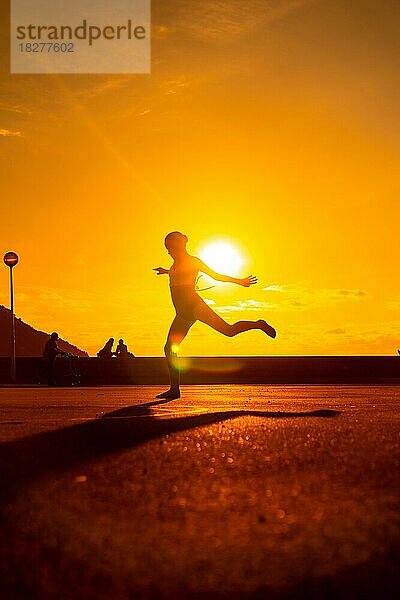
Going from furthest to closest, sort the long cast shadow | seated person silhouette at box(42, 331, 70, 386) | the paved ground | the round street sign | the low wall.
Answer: the round street sign, the low wall, seated person silhouette at box(42, 331, 70, 386), the long cast shadow, the paved ground

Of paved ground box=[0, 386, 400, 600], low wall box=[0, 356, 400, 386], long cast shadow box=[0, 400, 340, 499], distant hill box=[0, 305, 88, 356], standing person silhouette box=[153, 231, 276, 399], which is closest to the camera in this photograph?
paved ground box=[0, 386, 400, 600]

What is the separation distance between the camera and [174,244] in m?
15.1

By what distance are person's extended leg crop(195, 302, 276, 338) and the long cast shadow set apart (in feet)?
12.4

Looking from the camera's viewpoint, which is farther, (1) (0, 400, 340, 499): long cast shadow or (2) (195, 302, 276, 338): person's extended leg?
(2) (195, 302, 276, 338): person's extended leg

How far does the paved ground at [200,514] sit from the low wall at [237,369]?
28.2 meters

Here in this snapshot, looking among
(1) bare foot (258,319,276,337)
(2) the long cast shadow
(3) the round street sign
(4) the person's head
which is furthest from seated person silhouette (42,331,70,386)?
(2) the long cast shadow

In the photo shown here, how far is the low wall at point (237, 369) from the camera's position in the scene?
36.7 metres

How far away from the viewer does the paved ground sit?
3.19 m

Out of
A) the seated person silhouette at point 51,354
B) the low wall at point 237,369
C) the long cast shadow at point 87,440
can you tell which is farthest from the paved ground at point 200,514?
the low wall at point 237,369

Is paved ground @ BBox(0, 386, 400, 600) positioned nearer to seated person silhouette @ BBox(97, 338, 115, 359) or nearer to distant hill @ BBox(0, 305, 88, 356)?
seated person silhouette @ BBox(97, 338, 115, 359)

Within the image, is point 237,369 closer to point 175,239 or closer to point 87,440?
point 175,239

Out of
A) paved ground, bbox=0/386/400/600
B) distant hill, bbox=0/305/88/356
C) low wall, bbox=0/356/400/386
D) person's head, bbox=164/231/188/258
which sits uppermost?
distant hill, bbox=0/305/88/356

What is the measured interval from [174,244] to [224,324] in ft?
4.58

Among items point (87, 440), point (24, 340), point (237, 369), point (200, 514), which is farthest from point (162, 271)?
point (24, 340)
